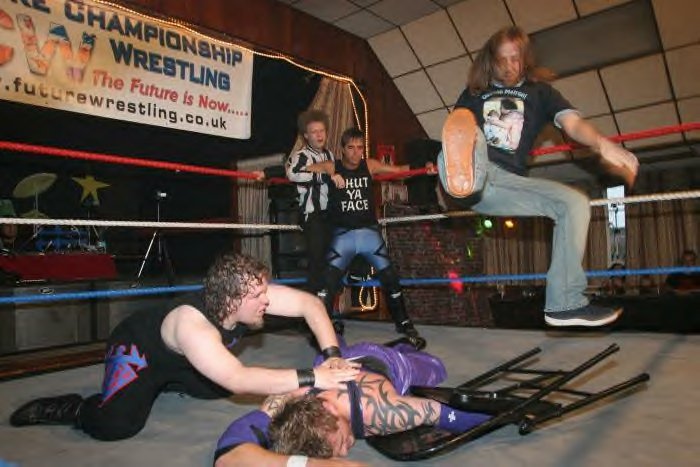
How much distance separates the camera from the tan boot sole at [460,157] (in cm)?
202

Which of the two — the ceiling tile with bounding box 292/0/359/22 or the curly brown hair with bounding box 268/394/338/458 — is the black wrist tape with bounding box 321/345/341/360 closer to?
the curly brown hair with bounding box 268/394/338/458

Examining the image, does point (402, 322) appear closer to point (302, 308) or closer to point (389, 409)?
point (302, 308)

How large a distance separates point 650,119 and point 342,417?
5609mm

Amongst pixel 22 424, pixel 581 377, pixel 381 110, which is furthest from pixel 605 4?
pixel 22 424

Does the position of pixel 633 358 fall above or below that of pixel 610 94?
below

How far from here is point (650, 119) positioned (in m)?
5.62

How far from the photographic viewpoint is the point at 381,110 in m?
6.47

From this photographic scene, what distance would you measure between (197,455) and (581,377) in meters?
1.76

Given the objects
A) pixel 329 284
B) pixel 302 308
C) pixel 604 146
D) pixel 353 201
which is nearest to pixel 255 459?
pixel 302 308

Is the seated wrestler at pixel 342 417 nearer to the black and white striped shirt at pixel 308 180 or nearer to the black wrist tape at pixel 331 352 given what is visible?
the black wrist tape at pixel 331 352

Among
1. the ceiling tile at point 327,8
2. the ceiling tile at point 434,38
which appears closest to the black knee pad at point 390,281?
the ceiling tile at point 327,8

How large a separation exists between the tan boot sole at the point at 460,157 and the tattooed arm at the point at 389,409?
830 millimetres

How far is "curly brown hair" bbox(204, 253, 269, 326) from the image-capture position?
1.71 meters

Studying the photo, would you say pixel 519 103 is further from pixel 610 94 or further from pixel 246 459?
pixel 610 94
